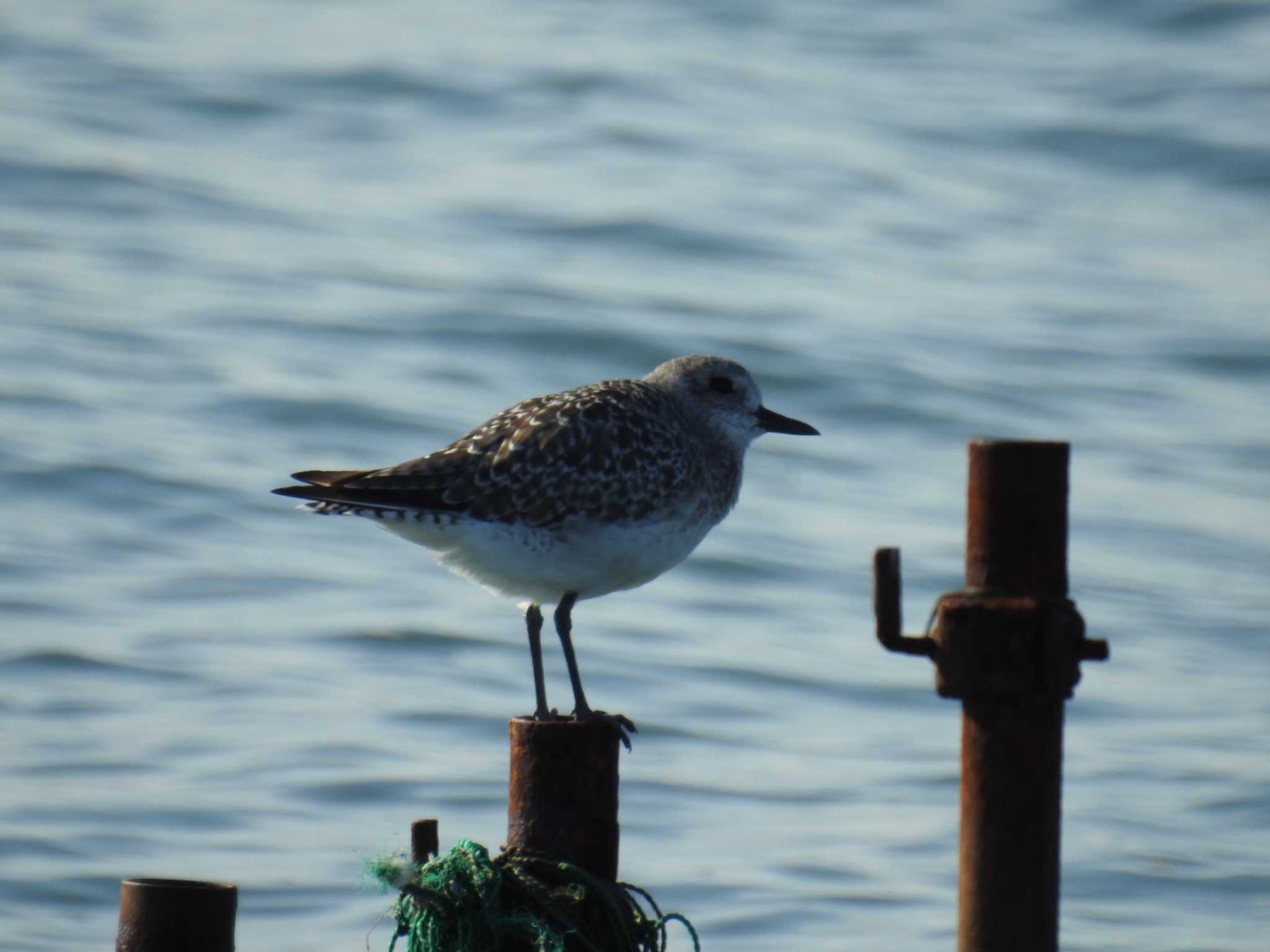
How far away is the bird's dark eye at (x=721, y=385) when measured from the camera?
887 cm

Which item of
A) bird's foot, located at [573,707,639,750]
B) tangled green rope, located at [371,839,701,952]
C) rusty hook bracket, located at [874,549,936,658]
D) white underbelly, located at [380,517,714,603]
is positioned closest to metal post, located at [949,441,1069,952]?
rusty hook bracket, located at [874,549,936,658]

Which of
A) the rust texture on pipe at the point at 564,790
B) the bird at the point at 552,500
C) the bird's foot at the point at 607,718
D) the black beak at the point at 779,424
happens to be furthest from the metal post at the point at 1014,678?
the black beak at the point at 779,424

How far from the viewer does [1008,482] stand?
5504mm

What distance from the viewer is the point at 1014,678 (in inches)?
214

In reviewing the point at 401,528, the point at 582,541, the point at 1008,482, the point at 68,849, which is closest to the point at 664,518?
the point at 582,541

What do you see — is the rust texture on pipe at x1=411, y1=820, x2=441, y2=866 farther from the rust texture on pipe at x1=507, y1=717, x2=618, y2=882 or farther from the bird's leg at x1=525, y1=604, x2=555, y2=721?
the bird's leg at x1=525, y1=604, x2=555, y2=721

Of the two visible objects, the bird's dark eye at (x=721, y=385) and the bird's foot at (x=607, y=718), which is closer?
the bird's foot at (x=607, y=718)

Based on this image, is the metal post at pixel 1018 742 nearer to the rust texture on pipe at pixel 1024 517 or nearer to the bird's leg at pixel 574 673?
the rust texture on pipe at pixel 1024 517

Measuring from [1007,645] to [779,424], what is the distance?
3.68 meters

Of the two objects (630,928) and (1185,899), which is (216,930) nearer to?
(630,928)

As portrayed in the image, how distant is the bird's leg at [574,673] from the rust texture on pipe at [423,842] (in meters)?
1.00

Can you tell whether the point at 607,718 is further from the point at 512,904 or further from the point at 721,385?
the point at 721,385

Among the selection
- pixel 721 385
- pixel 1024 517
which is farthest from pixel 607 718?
pixel 721 385

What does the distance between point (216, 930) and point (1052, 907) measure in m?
2.27
